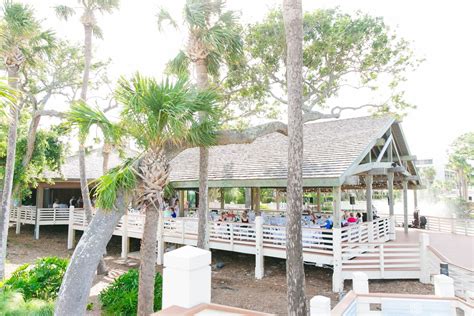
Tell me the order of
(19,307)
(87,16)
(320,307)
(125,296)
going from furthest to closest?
(87,16) → (125,296) → (19,307) → (320,307)

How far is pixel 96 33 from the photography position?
14.2m

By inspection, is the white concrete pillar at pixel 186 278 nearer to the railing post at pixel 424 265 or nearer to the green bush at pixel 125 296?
the green bush at pixel 125 296

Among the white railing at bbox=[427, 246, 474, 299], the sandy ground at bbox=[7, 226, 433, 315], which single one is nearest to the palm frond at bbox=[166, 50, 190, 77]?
the sandy ground at bbox=[7, 226, 433, 315]

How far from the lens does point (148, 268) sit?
25.5 ft

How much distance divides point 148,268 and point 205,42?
6.85m

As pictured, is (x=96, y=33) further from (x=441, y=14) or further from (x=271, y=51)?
(x=441, y=14)

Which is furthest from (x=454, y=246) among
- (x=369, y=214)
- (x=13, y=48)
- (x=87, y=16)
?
(x=13, y=48)

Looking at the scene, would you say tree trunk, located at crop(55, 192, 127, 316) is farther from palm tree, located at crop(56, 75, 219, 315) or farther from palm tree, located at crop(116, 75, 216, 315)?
palm tree, located at crop(116, 75, 216, 315)

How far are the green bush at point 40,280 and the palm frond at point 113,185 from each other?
4.45m

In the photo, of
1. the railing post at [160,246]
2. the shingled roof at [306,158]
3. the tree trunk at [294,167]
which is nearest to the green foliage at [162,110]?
the tree trunk at [294,167]

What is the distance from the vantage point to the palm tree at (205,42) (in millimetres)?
10250

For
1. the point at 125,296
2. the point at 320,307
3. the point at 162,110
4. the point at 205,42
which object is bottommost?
the point at 125,296

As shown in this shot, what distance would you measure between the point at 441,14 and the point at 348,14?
2928 millimetres

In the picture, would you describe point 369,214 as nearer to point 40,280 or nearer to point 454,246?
point 454,246
